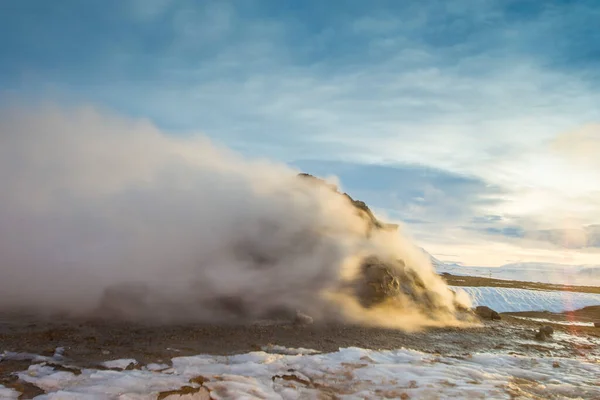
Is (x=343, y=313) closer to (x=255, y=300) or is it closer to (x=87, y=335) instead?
(x=255, y=300)

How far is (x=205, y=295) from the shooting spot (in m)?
12.9

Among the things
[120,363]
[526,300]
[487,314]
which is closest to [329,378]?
[120,363]

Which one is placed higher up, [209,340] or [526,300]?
[526,300]

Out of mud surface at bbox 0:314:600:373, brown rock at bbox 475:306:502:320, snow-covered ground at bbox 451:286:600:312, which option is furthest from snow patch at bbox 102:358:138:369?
snow-covered ground at bbox 451:286:600:312

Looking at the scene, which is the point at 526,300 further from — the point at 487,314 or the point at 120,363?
the point at 120,363

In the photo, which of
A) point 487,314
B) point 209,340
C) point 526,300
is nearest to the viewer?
point 209,340

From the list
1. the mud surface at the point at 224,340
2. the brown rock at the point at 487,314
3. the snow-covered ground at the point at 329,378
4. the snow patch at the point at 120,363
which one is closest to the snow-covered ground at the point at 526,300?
the brown rock at the point at 487,314

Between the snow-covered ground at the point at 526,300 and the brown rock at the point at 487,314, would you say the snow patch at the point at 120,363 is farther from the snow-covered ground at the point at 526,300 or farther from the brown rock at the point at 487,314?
the snow-covered ground at the point at 526,300

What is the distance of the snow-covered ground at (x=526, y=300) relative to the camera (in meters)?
33.3

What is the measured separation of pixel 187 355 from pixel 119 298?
465 centimetres

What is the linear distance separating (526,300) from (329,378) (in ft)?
107

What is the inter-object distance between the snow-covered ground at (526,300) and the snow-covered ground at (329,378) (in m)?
26.0

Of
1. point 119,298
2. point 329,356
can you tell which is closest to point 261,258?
point 119,298

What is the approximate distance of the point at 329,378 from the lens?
752 cm
